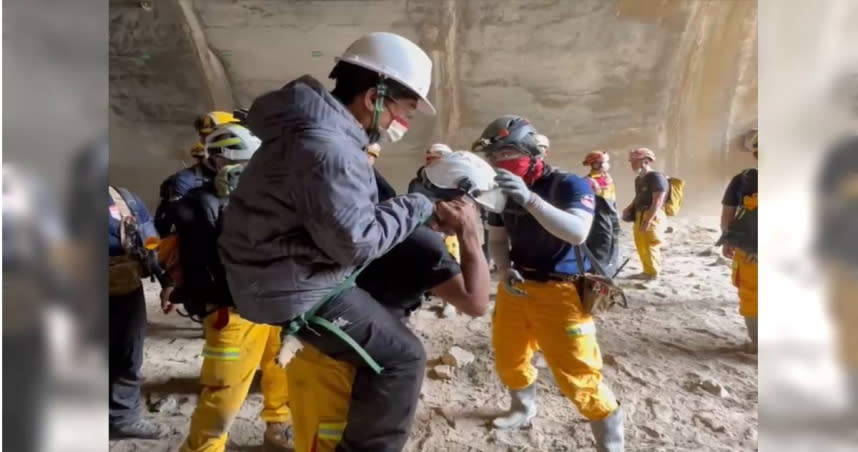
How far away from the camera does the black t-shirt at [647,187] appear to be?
122cm

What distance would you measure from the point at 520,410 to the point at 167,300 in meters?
0.71

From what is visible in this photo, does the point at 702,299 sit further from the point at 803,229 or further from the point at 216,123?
the point at 216,123

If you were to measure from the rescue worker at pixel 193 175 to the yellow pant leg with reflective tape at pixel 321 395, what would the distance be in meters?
0.46

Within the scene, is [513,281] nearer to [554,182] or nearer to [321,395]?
[554,182]

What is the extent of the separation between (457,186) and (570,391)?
1.69 feet

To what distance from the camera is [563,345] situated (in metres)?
1.13

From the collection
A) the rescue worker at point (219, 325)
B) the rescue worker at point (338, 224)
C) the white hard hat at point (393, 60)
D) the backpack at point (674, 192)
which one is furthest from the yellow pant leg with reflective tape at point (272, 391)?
the backpack at point (674, 192)

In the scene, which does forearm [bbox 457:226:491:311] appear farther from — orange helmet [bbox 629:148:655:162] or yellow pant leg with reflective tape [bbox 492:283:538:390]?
orange helmet [bbox 629:148:655:162]

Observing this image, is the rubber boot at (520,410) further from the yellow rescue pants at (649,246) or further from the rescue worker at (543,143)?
the rescue worker at (543,143)

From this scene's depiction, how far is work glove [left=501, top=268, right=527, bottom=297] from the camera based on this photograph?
1.16 meters

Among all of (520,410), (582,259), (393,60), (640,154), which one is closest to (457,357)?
(520,410)

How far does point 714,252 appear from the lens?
120 cm

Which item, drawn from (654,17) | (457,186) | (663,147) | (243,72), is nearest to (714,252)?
(663,147)

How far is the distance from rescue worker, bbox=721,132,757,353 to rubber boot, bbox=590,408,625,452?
11.0 inches
